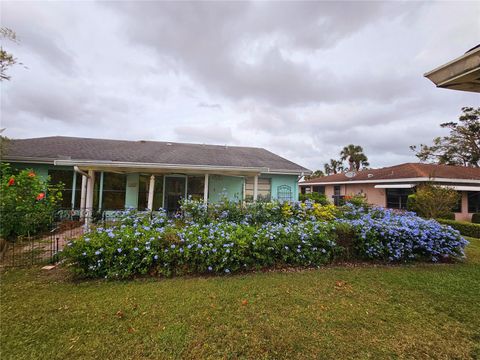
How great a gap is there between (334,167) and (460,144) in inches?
890

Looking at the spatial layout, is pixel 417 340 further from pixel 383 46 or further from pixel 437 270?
pixel 383 46

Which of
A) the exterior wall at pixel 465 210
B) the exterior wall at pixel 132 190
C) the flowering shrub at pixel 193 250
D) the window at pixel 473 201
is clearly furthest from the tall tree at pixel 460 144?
the exterior wall at pixel 132 190

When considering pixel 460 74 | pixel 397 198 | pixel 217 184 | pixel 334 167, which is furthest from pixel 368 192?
pixel 334 167

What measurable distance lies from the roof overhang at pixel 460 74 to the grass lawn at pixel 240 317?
2982mm

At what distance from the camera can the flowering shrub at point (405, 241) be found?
213 inches

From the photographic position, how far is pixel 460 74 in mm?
2160

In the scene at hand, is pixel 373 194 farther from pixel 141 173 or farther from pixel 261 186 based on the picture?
pixel 141 173

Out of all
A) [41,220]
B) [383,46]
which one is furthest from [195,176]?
[383,46]

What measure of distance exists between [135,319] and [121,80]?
12.0 m

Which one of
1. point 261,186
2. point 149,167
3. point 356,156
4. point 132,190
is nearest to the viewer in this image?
point 149,167

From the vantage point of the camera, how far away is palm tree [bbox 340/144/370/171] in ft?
129

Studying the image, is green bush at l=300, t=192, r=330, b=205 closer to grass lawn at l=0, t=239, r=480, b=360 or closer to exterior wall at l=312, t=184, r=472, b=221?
exterior wall at l=312, t=184, r=472, b=221

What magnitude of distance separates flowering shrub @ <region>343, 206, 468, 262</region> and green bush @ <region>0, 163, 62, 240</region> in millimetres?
9524

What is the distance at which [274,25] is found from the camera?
8.08 meters
